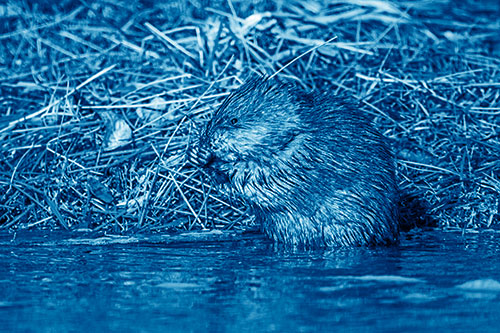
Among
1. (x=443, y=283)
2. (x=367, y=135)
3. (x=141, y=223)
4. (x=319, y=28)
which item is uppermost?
(x=319, y=28)

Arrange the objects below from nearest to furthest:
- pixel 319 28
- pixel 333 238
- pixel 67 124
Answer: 1. pixel 333 238
2. pixel 67 124
3. pixel 319 28

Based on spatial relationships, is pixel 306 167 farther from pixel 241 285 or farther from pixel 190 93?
pixel 190 93

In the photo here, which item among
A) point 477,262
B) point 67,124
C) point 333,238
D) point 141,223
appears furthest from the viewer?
point 67,124

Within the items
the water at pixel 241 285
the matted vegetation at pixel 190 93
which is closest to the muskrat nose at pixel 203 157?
the water at pixel 241 285

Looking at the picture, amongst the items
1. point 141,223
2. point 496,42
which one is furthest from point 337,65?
point 141,223

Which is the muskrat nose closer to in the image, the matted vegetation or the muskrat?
the muskrat

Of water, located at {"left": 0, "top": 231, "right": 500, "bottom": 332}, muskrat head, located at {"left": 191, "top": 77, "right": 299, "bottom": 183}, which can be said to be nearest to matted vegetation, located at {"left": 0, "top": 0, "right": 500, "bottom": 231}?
water, located at {"left": 0, "top": 231, "right": 500, "bottom": 332}

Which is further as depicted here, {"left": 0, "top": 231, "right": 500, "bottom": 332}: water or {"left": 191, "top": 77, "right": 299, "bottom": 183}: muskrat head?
{"left": 191, "top": 77, "right": 299, "bottom": 183}: muskrat head

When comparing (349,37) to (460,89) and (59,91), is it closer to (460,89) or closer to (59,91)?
(460,89)
